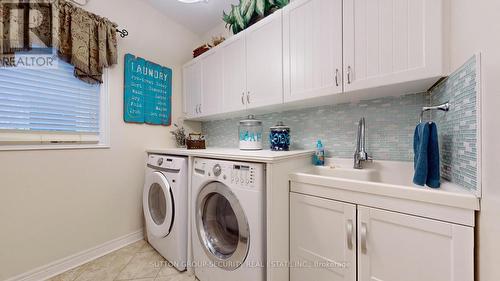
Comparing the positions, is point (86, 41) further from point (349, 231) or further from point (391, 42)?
point (349, 231)

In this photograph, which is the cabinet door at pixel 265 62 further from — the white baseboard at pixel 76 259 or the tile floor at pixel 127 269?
the white baseboard at pixel 76 259

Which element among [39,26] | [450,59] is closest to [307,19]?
[450,59]

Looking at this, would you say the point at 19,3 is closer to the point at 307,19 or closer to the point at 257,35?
the point at 257,35

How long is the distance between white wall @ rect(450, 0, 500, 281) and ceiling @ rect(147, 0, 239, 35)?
208 centimetres

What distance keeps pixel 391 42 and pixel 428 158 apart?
643 mm

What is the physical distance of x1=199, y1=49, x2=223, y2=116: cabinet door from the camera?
2.01 metres

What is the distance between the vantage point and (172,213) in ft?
5.17

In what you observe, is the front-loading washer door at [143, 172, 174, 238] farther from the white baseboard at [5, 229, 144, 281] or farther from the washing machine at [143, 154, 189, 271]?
the white baseboard at [5, 229, 144, 281]

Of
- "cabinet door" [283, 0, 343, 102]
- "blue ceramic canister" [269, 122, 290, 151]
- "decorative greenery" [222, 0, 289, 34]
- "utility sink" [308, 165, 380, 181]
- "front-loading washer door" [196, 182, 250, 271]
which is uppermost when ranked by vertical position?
"decorative greenery" [222, 0, 289, 34]

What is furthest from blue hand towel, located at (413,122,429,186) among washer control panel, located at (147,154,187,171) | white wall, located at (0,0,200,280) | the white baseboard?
the white baseboard

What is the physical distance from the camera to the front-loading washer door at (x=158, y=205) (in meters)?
1.60

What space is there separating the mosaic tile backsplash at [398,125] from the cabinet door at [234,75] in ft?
1.23

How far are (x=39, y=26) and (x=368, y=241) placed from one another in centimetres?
255

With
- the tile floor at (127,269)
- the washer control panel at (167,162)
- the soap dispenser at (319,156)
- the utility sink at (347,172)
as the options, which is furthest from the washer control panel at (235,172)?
the tile floor at (127,269)
